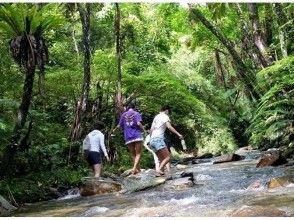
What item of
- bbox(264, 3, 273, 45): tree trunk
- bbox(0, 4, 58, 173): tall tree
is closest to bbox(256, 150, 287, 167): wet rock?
bbox(0, 4, 58, 173): tall tree

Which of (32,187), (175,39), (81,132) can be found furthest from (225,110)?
(32,187)

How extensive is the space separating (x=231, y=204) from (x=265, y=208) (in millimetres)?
786

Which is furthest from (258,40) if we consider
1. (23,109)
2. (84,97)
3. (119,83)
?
(23,109)

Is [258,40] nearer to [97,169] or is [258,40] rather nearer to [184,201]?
[97,169]

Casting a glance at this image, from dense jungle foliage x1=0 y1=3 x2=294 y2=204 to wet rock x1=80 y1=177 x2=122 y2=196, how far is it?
2.23 ft

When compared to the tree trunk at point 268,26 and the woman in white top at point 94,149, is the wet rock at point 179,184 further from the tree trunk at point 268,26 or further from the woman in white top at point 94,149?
the tree trunk at point 268,26

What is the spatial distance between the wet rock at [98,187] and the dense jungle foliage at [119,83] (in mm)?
681

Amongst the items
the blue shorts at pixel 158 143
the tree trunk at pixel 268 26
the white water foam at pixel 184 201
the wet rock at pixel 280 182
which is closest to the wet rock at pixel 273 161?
the blue shorts at pixel 158 143

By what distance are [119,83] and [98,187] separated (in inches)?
166

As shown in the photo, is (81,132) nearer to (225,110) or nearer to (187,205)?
(187,205)

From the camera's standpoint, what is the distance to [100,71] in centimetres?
1398

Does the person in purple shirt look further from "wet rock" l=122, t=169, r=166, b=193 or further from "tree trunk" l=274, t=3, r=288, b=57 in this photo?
"tree trunk" l=274, t=3, r=288, b=57

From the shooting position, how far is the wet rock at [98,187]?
26.1 ft

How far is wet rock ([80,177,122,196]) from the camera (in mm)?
7949
